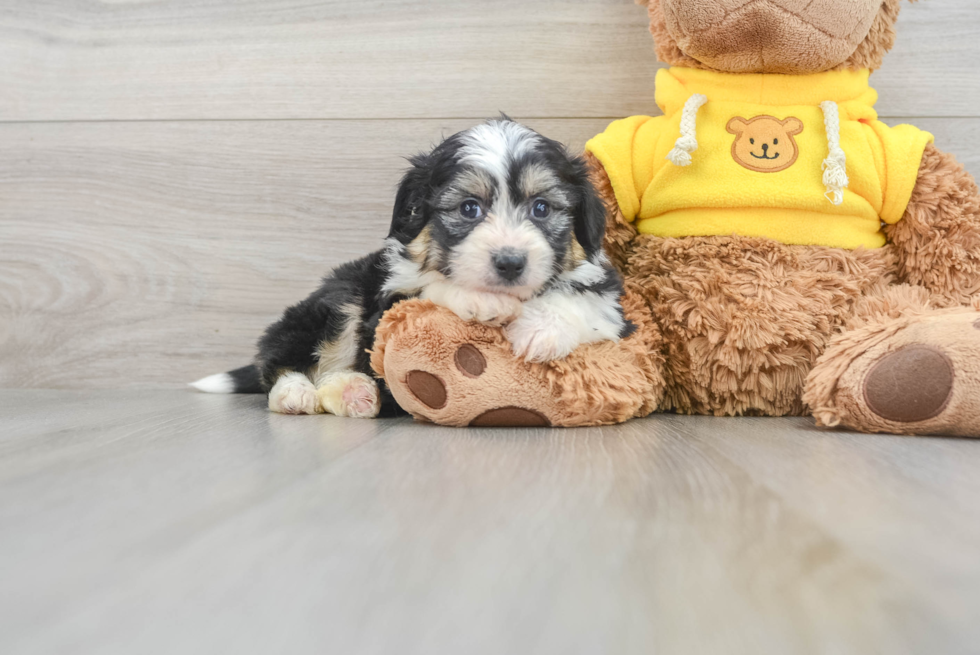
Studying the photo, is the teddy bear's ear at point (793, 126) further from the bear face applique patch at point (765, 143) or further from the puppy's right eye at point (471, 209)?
the puppy's right eye at point (471, 209)

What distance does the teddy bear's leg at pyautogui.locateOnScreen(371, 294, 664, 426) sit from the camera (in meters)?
1.49

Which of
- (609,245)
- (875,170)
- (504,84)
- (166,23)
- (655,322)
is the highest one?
(166,23)

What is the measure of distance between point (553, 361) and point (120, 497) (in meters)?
0.85

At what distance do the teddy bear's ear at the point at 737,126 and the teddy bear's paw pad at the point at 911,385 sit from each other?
0.67 m

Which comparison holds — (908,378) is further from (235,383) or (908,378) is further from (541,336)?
(235,383)

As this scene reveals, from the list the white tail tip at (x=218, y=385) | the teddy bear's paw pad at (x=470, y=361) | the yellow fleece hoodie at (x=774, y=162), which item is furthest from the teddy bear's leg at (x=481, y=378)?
the white tail tip at (x=218, y=385)

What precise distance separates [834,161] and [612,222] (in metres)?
0.54

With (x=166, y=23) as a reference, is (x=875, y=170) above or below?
below

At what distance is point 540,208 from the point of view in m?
1.60

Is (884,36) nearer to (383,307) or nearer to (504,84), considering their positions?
(504,84)

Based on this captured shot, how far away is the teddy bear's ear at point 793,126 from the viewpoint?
69.1 inches

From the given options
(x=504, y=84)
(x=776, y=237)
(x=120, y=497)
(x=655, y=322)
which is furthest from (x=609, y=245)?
(x=120, y=497)

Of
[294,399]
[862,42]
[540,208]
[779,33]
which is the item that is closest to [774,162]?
[779,33]

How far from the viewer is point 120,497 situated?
2.97ft
